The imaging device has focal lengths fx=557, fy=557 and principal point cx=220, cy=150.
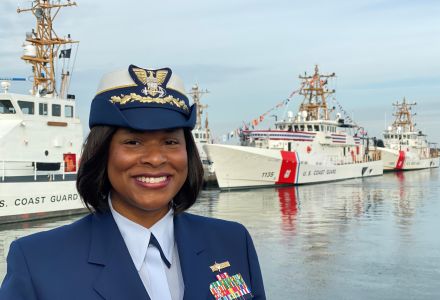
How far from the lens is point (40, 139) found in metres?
17.8

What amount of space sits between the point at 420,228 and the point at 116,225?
14.4 metres

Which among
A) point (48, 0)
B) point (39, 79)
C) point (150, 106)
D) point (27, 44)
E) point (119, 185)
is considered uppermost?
point (48, 0)

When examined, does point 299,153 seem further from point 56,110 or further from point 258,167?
point 56,110

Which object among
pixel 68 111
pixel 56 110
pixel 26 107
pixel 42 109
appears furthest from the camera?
pixel 68 111

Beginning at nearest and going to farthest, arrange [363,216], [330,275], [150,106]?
1. [150,106]
2. [330,275]
3. [363,216]

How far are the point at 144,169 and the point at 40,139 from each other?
16938 millimetres

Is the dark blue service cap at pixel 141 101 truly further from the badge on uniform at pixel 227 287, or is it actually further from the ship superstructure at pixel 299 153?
the ship superstructure at pixel 299 153

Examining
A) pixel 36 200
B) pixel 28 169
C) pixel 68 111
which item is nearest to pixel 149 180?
pixel 36 200

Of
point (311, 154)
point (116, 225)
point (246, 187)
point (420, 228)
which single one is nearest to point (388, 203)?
point (420, 228)

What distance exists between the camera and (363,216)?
17688 mm

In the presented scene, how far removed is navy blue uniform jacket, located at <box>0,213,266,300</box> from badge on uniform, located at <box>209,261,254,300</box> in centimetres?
2

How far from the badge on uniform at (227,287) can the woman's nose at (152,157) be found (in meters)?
0.40

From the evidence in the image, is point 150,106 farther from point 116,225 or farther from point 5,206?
point 5,206

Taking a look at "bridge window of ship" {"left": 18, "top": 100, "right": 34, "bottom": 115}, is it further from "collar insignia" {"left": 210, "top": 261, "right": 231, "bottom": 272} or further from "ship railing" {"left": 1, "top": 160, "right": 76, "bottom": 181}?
"collar insignia" {"left": 210, "top": 261, "right": 231, "bottom": 272}
